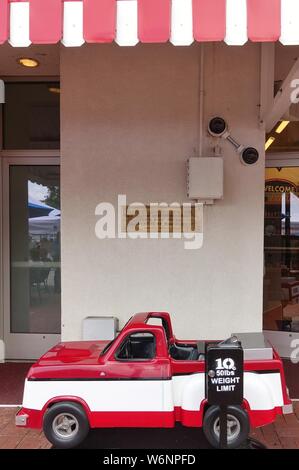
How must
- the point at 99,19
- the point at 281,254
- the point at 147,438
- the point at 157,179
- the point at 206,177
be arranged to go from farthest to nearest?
the point at 281,254 → the point at 157,179 → the point at 206,177 → the point at 147,438 → the point at 99,19

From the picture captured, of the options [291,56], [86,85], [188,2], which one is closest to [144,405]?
[188,2]

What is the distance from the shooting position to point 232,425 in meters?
3.40

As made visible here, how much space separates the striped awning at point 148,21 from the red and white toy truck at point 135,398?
2183 millimetres

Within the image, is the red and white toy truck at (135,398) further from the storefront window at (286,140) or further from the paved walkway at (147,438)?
the storefront window at (286,140)

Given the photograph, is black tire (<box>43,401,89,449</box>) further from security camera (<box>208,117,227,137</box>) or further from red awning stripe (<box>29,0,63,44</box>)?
security camera (<box>208,117,227,137</box>)

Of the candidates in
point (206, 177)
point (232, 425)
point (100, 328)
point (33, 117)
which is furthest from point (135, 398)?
point (33, 117)

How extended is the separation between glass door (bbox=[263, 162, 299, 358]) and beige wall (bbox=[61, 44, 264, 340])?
142cm

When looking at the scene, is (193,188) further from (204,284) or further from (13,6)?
(13,6)

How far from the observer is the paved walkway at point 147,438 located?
3643 mm

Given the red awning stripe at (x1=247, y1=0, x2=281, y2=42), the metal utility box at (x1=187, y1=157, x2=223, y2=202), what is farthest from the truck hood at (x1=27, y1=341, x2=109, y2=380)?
the red awning stripe at (x1=247, y1=0, x2=281, y2=42)

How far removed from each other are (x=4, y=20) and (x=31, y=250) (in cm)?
352

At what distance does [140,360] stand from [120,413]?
1.37 ft

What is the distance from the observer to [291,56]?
514cm

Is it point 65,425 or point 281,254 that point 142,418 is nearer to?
point 65,425
